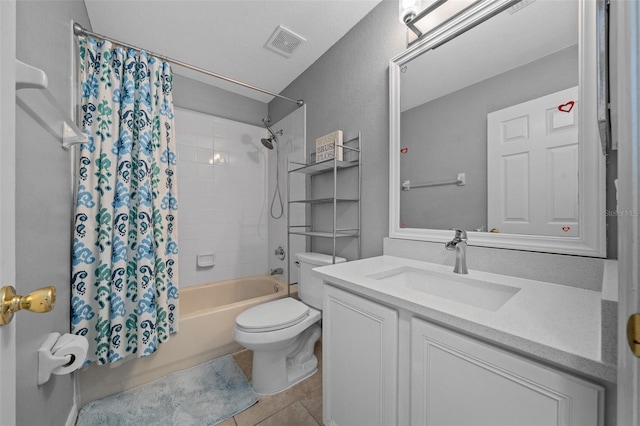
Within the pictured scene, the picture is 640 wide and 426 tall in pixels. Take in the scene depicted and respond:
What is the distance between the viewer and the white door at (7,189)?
0.37m

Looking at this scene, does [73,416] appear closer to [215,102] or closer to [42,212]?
[42,212]

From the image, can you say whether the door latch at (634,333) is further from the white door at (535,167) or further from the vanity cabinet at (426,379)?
the white door at (535,167)

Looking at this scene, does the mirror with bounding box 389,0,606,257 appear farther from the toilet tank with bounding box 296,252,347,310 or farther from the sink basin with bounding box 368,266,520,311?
the toilet tank with bounding box 296,252,347,310

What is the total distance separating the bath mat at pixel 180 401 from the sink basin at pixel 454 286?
3.63 ft

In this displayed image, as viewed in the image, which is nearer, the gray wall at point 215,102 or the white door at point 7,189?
the white door at point 7,189

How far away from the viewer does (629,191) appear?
29 centimetres

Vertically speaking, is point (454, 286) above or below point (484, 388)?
above

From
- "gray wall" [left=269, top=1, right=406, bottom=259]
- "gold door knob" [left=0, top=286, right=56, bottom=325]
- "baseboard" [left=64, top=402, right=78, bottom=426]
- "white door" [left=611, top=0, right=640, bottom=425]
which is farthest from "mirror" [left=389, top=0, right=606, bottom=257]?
"baseboard" [left=64, top=402, right=78, bottom=426]

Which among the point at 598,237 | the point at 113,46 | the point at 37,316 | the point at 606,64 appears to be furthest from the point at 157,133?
the point at 598,237

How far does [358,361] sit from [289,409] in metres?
0.71

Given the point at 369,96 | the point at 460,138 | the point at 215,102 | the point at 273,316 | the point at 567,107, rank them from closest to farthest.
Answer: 1. the point at 567,107
2. the point at 460,138
3. the point at 273,316
4. the point at 369,96
5. the point at 215,102

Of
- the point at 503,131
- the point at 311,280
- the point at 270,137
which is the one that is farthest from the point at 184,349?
the point at 503,131

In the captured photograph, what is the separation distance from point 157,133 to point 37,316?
3.99ft

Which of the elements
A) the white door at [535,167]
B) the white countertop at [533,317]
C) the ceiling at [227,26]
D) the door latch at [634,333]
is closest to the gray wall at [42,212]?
the ceiling at [227,26]
